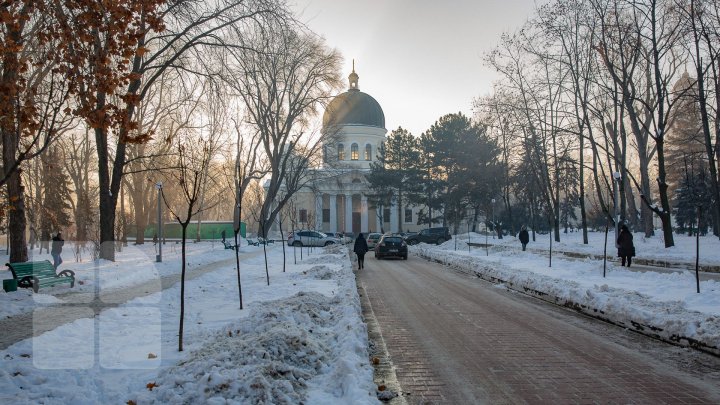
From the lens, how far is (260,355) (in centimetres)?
611

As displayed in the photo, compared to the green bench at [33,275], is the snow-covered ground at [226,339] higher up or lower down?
lower down

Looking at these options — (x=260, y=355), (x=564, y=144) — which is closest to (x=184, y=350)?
(x=260, y=355)

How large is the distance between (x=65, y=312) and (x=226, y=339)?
4.54m

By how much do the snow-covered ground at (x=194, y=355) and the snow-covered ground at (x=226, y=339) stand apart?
16 mm

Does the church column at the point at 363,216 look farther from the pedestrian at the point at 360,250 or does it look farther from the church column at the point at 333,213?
the pedestrian at the point at 360,250

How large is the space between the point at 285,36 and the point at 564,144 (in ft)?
86.7

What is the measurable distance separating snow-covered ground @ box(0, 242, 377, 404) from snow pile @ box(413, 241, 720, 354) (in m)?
4.92

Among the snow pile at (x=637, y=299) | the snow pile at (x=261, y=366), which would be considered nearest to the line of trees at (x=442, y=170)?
the snow pile at (x=637, y=299)

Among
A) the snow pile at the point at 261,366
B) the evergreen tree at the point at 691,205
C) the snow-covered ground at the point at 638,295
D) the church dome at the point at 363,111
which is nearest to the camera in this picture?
the snow pile at the point at 261,366

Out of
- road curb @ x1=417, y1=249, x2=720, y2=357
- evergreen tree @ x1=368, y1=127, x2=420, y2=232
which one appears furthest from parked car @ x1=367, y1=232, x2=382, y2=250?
road curb @ x1=417, y1=249, x2=720, y2=357

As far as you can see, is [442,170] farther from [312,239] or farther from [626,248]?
[626,248]

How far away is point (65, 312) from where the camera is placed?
9.89 m

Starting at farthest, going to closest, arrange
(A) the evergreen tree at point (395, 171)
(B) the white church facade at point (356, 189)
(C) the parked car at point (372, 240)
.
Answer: (B) the white church facade at point (356, 189) → (A) the evergreen tree at point (395, 171) → (C) the parked car at point (372, 240)

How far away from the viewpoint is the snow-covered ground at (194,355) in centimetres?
512
